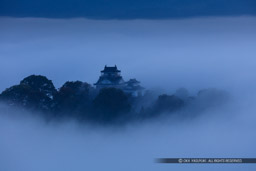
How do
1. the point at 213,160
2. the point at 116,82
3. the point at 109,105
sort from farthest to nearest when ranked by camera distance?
the point at 116,82, the point at 109,105, the point at 213,160

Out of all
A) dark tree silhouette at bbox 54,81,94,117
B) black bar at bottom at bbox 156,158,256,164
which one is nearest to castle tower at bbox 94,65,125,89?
dark tree silhouette at bbox 54,81,94,117

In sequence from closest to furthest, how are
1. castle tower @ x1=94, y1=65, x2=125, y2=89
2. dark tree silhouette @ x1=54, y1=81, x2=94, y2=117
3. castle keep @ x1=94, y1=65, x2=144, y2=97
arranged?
dark tree silhouette @ x1=54, y1=81, x2=94, y2=117 → castle keep @ x1=94, y1=65, x2=144, y2=97 → castle tower @ x1=94, y1=65, x2=125, y2=89

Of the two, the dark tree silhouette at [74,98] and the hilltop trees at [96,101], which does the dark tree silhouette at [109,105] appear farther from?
the dark tree silhouette at [74,98]

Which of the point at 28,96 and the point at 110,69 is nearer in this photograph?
the point at 28,96

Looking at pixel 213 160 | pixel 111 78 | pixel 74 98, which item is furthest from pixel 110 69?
pixel 213 160

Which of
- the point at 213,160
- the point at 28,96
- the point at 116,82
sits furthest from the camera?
the point at 116,82

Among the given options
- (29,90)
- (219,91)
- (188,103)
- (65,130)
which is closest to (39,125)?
(65,130)

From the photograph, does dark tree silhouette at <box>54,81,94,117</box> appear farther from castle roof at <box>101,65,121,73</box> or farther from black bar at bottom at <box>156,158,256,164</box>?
black bar at bottom at <box>156,158,256,164</box>

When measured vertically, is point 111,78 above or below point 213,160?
above

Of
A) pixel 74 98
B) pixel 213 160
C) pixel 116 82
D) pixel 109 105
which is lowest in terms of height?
pixel 213 160

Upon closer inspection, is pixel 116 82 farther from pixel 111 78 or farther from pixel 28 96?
pixel 28 96

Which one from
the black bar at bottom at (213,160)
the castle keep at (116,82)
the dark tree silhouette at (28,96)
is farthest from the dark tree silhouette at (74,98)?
the black bar at bottom at (213,160)

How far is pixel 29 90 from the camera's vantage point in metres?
7.80

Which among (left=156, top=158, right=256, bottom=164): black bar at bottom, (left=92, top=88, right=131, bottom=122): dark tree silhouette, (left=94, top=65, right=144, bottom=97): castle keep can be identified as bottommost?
(left=156, top=158, right=256, bottom=164): black bar at bottom
